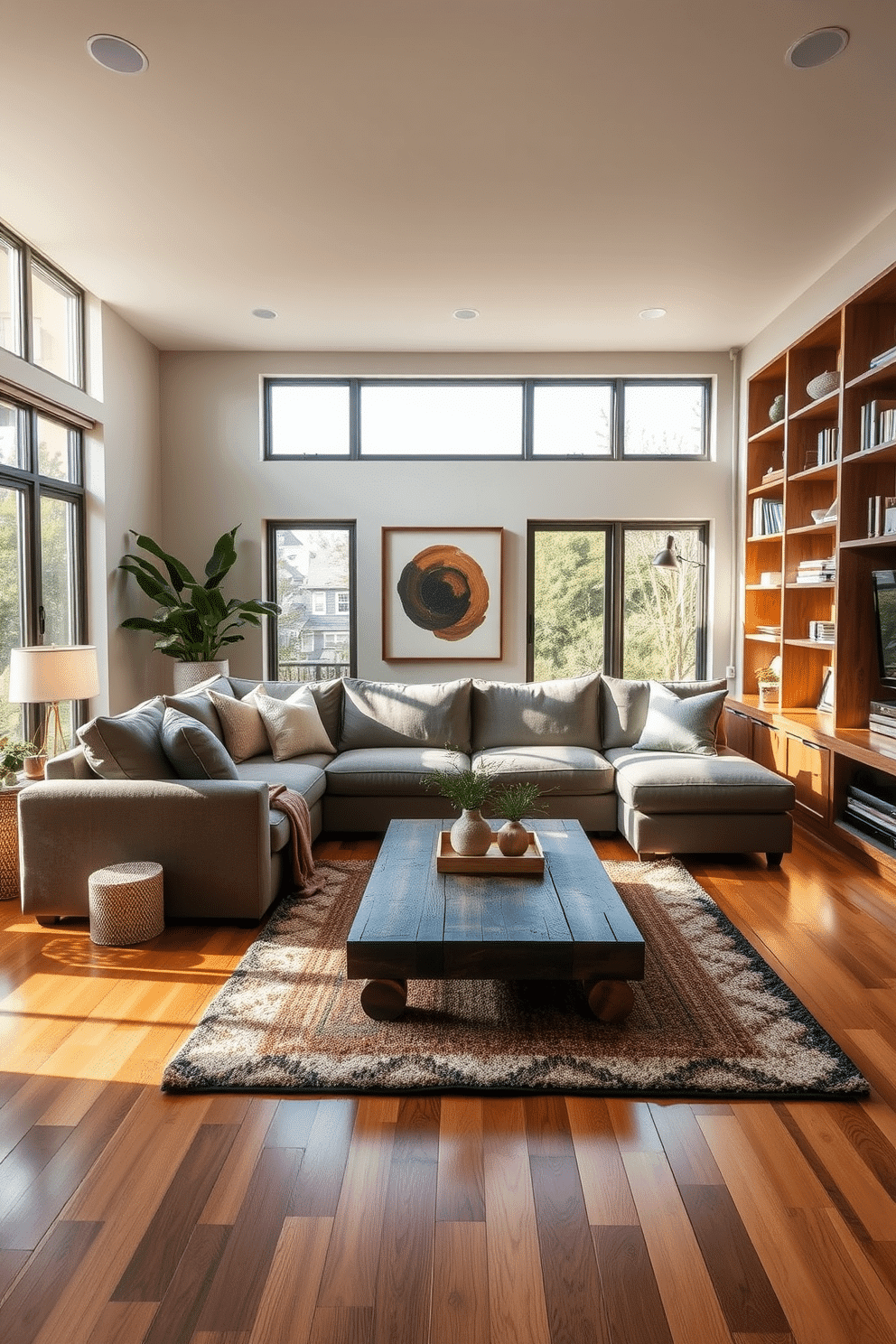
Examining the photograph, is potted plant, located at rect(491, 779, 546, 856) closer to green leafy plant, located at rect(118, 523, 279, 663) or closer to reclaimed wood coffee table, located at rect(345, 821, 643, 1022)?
reclaimed wood coffee table, located at rect(345, 821, 643, 1022)

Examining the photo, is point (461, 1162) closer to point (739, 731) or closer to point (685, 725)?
point (685, 725)

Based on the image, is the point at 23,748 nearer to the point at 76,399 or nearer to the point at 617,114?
the point at 76,399

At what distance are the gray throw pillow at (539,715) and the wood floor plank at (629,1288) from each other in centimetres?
360

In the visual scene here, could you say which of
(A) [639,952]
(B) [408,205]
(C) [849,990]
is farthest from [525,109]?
(C) [849,990]

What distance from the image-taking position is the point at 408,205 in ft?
14.0

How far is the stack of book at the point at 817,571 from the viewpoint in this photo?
5055 mm

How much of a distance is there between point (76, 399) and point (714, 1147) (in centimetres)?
517

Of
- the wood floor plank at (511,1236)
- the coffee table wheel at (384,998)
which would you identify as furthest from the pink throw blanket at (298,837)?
the wood floor plank at (511,1236)

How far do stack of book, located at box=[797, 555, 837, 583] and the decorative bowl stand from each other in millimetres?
964

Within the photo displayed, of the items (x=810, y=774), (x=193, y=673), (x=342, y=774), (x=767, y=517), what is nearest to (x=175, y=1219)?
(x=342, y=774)

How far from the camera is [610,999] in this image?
267cm

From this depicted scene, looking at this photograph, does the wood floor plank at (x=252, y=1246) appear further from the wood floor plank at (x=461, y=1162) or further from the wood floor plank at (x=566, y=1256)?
the wood floor plank at (x=566, y=1256)

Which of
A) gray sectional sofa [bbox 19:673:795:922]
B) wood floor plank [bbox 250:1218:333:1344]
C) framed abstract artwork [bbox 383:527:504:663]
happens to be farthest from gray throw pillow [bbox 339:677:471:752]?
wood floor plank [bbox 250:1218:333:1344]

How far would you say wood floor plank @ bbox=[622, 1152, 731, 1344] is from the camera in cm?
157
